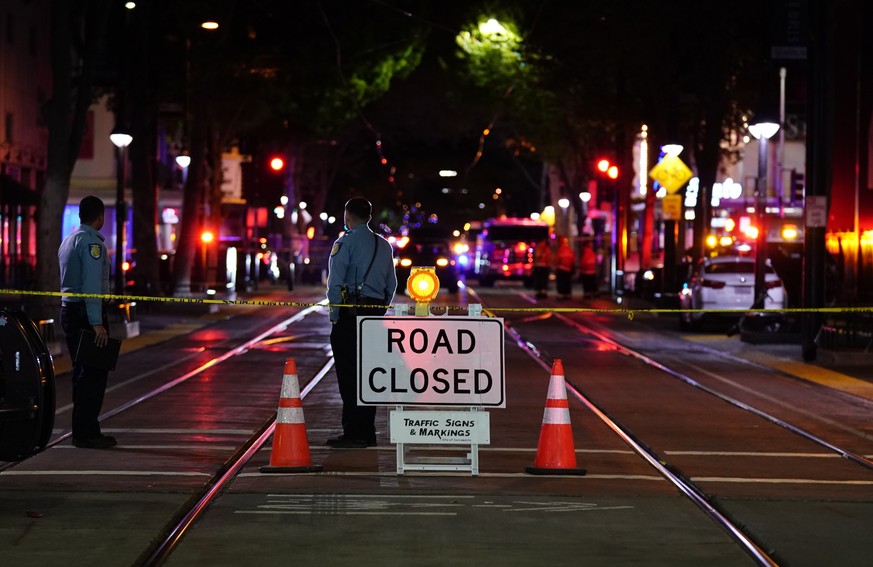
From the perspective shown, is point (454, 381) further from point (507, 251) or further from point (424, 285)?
point (507, 251)

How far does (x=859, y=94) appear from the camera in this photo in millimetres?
39781

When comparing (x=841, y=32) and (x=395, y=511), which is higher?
(x=841, y=32)

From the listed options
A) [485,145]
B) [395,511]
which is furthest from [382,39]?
[485,145]

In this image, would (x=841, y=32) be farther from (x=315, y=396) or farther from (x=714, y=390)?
(x=315, y=396)

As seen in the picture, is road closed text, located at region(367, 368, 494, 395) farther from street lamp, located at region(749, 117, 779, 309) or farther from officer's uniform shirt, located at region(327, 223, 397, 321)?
street lamp, located at region(749, 117, 779, 309)

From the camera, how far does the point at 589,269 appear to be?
4844 cm

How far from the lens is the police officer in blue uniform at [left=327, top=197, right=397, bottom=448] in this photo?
1292cm

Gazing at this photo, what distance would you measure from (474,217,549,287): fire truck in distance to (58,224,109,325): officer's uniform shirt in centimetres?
5244

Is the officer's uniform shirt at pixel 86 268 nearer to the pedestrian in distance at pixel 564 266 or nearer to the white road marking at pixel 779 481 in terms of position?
the white road marking at pixel 779 481

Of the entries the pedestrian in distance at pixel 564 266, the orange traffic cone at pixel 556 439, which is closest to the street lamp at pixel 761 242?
the pedestrian in distance at pixel 564 266

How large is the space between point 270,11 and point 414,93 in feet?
124

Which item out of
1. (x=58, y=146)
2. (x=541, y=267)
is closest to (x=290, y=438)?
(x=58, y=146)

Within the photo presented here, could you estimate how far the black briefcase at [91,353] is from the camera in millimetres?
12656

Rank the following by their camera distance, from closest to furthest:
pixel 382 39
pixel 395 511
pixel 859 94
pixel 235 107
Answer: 1. pixel 395 511
2. pixel 859 94
3. pixel 235 107
4. pixel 382 39
